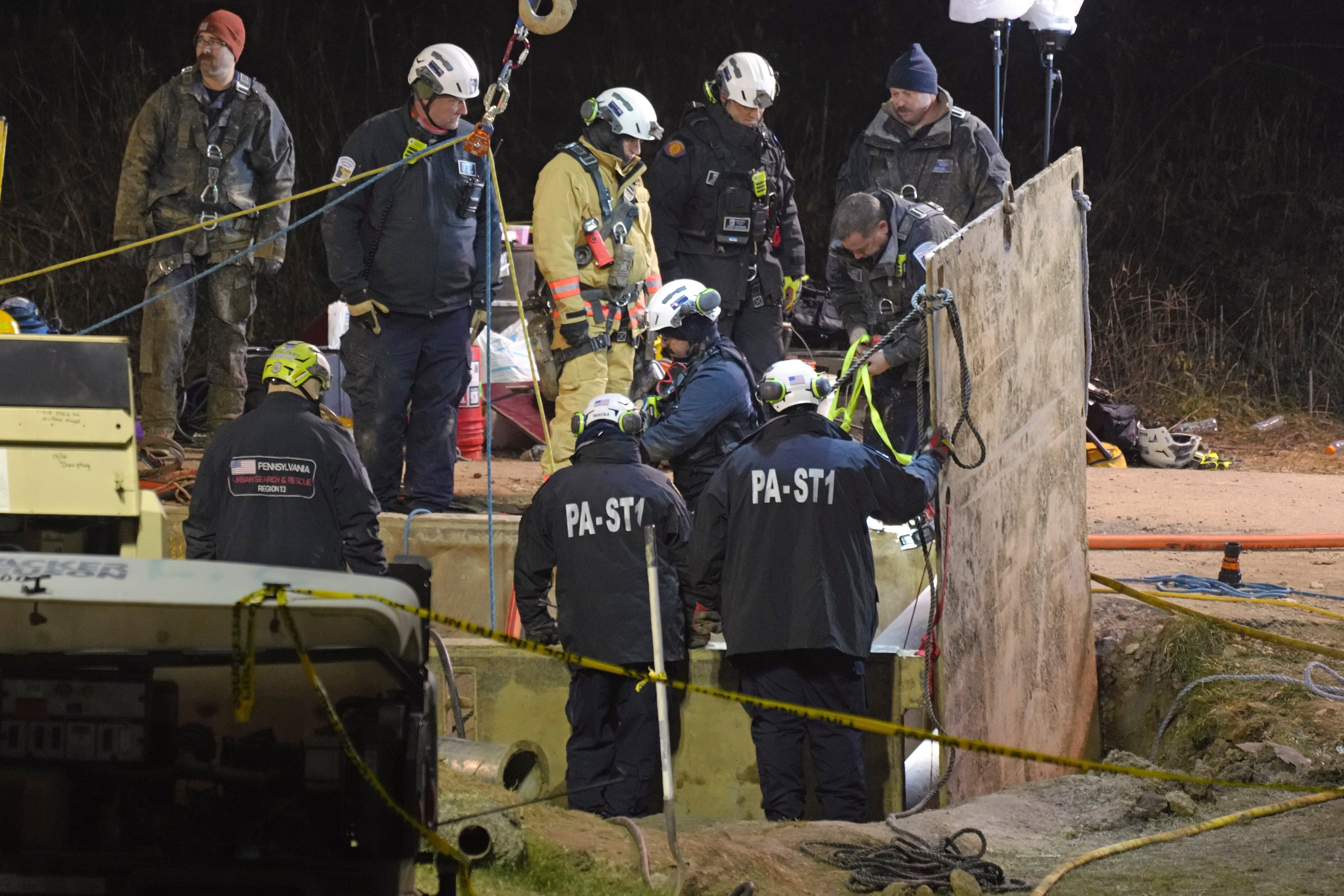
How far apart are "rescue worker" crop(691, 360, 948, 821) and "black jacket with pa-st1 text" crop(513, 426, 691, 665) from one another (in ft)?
0.71

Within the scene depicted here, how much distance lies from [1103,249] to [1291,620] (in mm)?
10315

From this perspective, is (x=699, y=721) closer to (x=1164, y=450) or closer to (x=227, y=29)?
(x=227, y=29)

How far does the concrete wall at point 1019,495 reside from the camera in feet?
20.9

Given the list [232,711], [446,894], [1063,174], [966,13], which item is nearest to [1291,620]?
[1063,174]

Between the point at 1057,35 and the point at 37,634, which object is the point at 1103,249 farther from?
the point at 37,634

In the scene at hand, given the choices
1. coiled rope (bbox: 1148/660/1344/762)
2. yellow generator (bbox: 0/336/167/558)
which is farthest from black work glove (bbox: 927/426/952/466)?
yellow generator (bbox: 0/336/167/558)

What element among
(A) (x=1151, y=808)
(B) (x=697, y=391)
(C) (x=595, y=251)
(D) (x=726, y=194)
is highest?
(D) (x=726, y=194)

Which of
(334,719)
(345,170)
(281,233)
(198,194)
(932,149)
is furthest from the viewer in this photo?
(198,194)

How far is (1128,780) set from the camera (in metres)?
6.84

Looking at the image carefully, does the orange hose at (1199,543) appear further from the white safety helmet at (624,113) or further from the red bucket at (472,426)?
the red bucket at (472,426)

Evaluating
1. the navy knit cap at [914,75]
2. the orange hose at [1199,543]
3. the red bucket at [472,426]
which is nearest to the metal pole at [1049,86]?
the navy knit cap at [914,75]

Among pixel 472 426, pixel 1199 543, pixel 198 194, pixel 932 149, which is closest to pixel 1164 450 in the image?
pixel 1199 543

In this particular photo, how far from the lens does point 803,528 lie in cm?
661

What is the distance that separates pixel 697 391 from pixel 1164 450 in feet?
21.5
